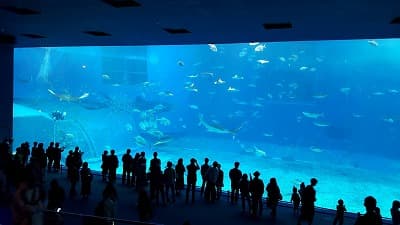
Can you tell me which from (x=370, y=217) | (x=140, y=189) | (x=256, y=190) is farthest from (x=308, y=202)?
(x=370, y=217)

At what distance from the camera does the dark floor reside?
8.08 meters

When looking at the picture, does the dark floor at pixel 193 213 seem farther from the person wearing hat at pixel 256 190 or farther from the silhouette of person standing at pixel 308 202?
the silhouette of person standing at pixel 308 202

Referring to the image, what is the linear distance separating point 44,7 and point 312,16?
5.58 meters

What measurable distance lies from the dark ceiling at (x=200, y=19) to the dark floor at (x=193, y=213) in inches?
180

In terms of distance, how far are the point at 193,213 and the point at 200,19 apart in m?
4.69

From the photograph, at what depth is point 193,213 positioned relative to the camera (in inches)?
339

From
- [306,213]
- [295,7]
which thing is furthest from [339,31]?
[306,213]

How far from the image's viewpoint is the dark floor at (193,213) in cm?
808

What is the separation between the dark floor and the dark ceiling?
15.0 feet

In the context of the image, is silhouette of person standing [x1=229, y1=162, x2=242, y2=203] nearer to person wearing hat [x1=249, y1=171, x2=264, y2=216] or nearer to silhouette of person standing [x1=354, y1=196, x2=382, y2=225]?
Answer: person wearing hat [x1=249, y1=171, x2=264, y2=216]

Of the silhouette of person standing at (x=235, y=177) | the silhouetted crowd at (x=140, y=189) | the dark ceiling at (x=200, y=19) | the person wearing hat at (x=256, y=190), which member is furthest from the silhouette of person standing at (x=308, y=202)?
the dark ceiling at (x=200, y=19)

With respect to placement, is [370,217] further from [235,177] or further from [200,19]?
[235,177]

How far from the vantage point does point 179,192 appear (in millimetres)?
10609

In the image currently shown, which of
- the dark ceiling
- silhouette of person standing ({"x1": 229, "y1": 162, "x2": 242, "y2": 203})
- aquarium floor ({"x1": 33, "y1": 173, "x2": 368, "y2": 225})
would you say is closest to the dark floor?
aquarium floor ({"x1": 33, "y1": 173, "x2": 368, "y2": 225})
